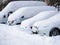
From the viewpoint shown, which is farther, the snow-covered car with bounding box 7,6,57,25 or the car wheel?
the snow-covered car with bounding box 7,6,57,25

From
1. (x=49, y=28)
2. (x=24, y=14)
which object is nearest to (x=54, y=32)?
(x=49, y=28)

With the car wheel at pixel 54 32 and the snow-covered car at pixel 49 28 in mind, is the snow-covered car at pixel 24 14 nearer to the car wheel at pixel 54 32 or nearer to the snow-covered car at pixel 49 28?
the snow-covered car at pixel 49 28

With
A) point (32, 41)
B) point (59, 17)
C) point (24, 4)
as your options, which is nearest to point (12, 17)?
point (24, 4)

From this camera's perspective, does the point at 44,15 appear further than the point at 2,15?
No

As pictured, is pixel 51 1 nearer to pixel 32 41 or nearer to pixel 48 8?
pixel 48 8

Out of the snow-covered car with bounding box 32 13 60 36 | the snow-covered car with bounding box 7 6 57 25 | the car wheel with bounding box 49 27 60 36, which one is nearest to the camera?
the snow-covered car with bounding box 32 13 60 36

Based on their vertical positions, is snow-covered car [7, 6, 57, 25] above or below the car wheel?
above

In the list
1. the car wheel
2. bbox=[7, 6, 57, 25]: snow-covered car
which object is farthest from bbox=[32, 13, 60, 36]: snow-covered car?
bbox=[7, 6, 57, 25]: snow-covered car

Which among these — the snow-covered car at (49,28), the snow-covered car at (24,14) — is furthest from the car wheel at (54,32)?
the snow-covered car at (24,14)

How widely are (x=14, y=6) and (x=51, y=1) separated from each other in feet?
19.2

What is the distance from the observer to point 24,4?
64.3 ft

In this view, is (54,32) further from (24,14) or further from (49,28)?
(24,14)

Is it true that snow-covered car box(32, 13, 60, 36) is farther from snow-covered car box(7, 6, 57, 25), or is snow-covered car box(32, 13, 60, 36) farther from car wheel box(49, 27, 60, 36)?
snow-covered car box(7, 6, 57, 25)

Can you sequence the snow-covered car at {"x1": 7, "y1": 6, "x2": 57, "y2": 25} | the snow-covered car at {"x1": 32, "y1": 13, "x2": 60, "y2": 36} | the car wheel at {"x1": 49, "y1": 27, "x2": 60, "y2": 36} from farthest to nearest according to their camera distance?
the snow-covered car at {"x1": 7, "y1": 6, "x2": 57, "y2": 25} < the car wheel at {"x1": 49, "y1": 27, "x2": 60, "y2": 36} < the snow-covered car at {"x1": 32, "y1": 13, "x2": 60, "y2": 36}
